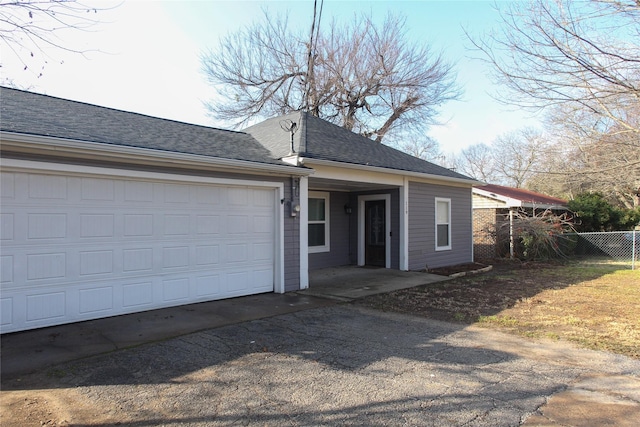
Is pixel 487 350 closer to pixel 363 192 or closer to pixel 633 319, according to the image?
pixel 633 319

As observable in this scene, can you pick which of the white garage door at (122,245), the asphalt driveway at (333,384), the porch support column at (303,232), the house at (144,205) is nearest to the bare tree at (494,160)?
Result: the house at (144,205)

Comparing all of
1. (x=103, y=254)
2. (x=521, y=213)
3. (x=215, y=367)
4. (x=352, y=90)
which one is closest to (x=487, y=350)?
(x=215, y=367)

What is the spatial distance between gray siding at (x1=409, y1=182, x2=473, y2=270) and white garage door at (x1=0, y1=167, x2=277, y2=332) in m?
4.96

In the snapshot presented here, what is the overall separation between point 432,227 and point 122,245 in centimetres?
883

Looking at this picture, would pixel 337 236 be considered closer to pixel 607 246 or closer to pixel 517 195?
pixel 517 195

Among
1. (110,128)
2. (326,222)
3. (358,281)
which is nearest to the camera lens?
(110,128)

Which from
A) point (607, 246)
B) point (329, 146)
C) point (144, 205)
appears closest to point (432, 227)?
point (329, 146)

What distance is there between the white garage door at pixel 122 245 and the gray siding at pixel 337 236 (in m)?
4.07

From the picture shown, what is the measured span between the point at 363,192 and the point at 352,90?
1255 cm

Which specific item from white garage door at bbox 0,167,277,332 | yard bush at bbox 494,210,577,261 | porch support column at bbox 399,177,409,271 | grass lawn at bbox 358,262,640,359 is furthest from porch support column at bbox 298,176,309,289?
yard bush at bbox 494,210,577,261

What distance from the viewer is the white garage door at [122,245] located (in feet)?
18.1

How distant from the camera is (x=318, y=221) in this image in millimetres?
12188

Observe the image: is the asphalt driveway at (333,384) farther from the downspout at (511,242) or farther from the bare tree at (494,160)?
the bare tree at (494,160)

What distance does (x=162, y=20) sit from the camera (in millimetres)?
6656
